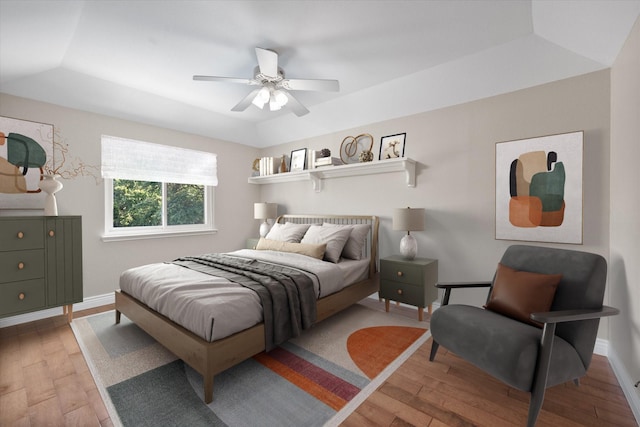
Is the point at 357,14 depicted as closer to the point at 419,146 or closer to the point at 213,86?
the point at 419,146

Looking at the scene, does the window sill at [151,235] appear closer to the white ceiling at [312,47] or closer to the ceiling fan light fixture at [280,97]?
the white ceiling at [312,47]

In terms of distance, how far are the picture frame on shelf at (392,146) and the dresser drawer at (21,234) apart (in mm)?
3591

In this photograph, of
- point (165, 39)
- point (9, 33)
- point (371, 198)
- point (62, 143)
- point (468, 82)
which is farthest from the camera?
point (371, 198)

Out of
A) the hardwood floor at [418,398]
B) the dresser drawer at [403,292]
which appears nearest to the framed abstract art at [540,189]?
the dresser drawer at [403,292]

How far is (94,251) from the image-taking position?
11.0 feet

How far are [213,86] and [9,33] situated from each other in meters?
1.58

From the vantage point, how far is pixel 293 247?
3.39 m

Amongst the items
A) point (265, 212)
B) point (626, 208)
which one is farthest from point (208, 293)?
point (626, 208)

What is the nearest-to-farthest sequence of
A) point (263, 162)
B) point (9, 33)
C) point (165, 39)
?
point (9, 33) → point (165, 39) → point (263, 162)

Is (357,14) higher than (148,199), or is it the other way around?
(357,14)

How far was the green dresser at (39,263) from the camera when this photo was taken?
242 cm

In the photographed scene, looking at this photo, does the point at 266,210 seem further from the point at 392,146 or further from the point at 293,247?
the point at 392,146

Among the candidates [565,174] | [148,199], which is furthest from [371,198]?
[148,199]

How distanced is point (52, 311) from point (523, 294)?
14.7 ft
